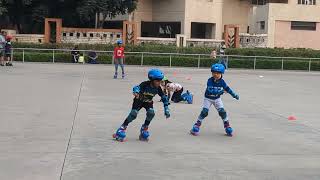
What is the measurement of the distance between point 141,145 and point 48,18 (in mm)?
31204

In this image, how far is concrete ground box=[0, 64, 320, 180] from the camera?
7758 millimetres

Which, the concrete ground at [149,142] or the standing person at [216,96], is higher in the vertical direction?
the standing person at [216,96]

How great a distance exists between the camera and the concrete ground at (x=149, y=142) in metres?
7.76

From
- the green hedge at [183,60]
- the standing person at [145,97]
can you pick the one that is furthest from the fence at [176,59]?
the standing person at [145,97]

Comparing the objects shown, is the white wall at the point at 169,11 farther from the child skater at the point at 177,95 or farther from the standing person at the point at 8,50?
the child skater at the point at 177,95

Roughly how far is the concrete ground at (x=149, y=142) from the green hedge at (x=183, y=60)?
18309 mm

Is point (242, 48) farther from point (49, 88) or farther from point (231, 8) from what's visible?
point (49, 88)

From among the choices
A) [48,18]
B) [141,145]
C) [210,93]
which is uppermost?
[48,18]

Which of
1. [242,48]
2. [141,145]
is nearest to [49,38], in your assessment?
[242,48]

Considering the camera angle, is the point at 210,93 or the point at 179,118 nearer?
the point at 210,93

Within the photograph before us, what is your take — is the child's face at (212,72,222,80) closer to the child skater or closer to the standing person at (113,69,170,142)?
the standing person at (113,69,170,142)

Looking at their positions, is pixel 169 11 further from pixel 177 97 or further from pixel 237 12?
pixel 177 97

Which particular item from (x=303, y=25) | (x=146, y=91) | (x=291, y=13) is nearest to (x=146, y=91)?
Result: (x=146, y=91)

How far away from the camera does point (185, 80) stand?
24.8 m
